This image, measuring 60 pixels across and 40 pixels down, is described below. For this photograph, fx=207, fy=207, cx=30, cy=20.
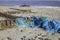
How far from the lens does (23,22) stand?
607 cm

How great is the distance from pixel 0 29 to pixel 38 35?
1130mm

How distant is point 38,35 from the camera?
16.8ft

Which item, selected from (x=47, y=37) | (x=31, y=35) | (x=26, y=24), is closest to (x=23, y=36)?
(x=31, y=35)

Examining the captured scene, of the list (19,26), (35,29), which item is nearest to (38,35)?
(35,29)

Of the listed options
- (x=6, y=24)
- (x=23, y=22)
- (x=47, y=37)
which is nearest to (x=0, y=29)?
(x=6, y=24)

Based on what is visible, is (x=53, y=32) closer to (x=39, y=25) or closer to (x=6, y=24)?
(x=39, y=25)

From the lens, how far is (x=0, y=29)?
5.61 metres

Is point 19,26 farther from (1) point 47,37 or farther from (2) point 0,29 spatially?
(1) point 47,37

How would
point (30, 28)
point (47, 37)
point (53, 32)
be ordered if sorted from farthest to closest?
point (30, 28)
point (53, 32)
point (47, 37)

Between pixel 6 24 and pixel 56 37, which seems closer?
pixel 56 37

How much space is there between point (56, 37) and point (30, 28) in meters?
0.96

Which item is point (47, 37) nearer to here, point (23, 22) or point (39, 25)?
point (39, 25)

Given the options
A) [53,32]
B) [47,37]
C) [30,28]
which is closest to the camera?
[47,37]

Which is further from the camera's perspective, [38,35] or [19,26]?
[19,26]
